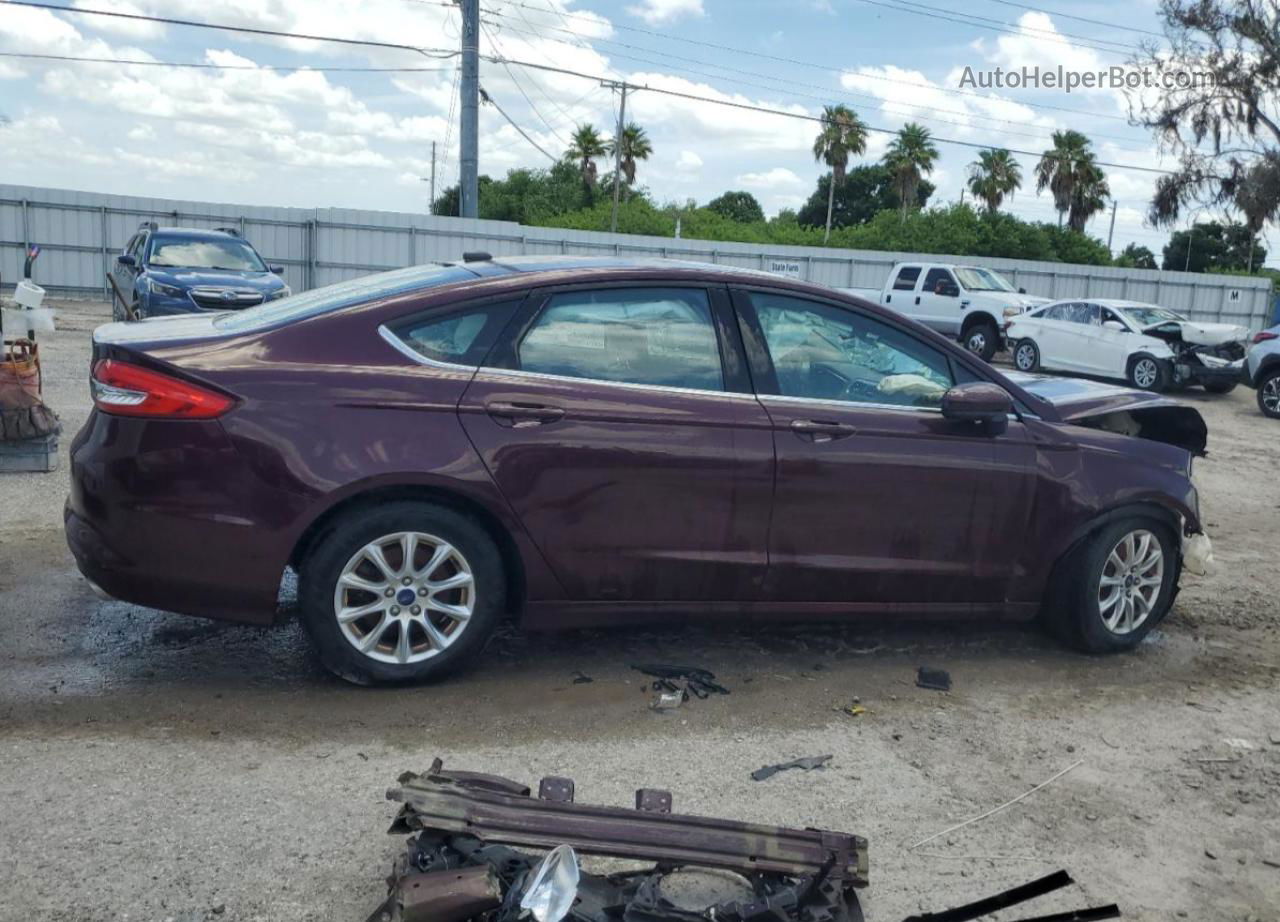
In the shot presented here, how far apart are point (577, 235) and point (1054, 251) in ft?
84.0

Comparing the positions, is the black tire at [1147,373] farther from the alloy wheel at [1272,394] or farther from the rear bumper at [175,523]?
the rear bumper at [175,523]

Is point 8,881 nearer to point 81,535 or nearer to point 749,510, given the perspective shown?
point 81,535

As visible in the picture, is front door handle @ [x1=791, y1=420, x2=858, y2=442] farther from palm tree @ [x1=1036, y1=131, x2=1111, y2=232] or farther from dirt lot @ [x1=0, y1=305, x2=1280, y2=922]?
palm tree @ [x1=1036, y1=131, x2=1111, y2=232]

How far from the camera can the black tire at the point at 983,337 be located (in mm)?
22828

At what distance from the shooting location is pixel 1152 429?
5.71 metres

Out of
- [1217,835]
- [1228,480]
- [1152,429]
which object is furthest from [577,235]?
[1217,835]

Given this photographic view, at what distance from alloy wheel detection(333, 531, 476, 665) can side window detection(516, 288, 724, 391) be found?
797mm

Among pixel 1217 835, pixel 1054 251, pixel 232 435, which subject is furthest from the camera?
pixel 1054 251

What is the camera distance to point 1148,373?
18.5 metres

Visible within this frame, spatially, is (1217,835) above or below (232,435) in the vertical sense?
below

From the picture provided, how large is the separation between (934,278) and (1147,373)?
20.4 feet

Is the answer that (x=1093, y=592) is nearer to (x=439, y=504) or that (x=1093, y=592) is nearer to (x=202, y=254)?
(x=439, y=504)

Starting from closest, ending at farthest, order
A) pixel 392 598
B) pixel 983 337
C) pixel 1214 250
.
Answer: pixel 392 598 → pixel 983 337 → pixel 1214 250

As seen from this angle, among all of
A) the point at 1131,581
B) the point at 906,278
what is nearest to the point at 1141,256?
the point at 906,278
